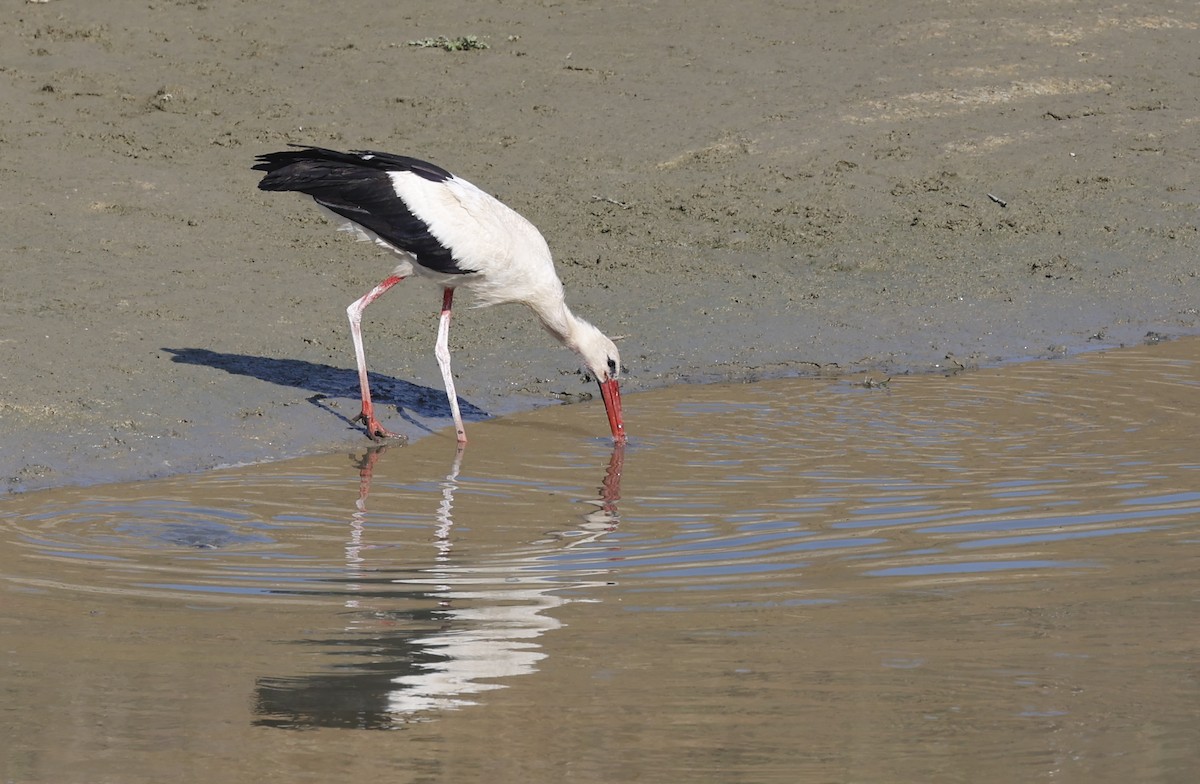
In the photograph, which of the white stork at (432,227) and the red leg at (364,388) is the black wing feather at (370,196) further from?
the red leg at (364,388)

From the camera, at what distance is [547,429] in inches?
324

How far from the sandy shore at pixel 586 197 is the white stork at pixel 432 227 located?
0.40 m

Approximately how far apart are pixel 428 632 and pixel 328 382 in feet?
13.2

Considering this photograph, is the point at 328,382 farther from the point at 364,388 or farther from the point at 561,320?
the point at 561,320

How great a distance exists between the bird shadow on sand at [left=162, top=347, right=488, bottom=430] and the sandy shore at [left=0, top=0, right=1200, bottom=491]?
0.03m

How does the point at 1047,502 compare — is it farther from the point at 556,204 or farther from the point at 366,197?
the point at 556,204

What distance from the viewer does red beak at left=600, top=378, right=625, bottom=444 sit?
7.95 metres

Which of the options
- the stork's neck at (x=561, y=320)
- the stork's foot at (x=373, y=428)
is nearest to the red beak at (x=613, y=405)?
the stork's neck at (x=561, y=320)

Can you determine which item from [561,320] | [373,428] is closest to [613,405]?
[561,320]

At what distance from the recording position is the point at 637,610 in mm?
5074

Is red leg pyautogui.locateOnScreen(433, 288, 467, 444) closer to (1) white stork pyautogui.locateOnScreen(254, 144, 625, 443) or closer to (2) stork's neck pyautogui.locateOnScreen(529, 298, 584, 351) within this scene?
(1) white stork pyautogui.locateOnScreen(254, 144, 625, 443)

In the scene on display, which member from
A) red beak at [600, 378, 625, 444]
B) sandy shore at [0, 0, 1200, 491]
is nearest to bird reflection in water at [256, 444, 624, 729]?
red beak at [600, 378, 625, 444]

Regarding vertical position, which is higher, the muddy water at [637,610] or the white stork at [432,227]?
the white stork at [432,227]

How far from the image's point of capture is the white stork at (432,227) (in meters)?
8.05
